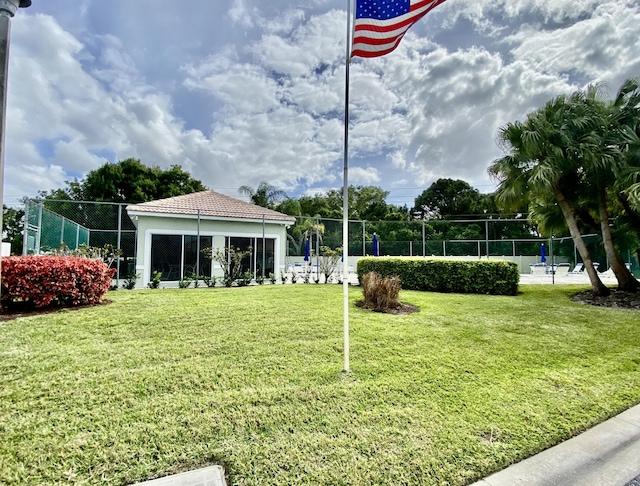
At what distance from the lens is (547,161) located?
8406mm

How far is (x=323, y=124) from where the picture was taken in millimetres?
14820

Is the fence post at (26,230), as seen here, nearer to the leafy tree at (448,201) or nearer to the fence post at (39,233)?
the fence post at (39,233)

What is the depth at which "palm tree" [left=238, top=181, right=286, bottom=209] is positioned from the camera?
26.6 meters

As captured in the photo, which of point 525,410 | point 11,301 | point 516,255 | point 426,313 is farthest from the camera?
point 516,255

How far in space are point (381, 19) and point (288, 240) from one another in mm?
15076

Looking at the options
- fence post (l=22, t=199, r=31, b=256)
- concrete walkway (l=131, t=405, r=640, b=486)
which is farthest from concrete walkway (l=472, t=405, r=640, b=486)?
fence post (l=22, t=199, r=31, b=256)

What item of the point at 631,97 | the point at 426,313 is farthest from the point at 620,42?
the point at 426,313

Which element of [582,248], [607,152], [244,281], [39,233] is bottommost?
[244,281]

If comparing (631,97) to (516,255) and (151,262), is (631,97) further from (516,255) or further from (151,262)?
(151,262)

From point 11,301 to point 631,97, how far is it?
16.0 m

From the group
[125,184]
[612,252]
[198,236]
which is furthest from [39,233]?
[125,184]

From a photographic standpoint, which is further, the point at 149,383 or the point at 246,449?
the point at 149,383

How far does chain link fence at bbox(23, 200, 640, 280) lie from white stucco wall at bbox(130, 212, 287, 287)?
0.31 meters

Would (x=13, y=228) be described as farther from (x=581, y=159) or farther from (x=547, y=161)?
(x=581, y=159)
